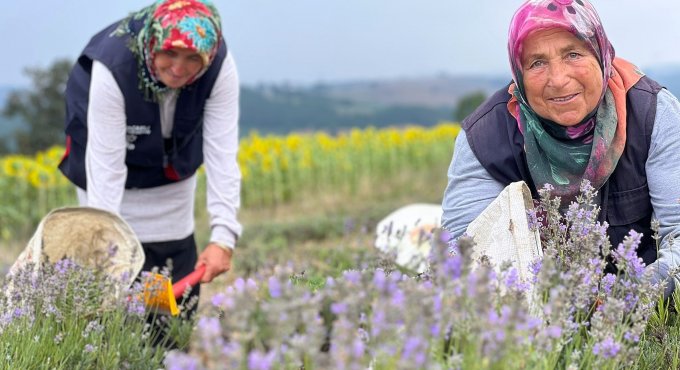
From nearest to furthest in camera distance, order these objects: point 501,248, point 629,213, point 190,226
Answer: point 501,248, point 629,213, point 190,226

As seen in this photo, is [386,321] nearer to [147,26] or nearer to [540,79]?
[540,79]

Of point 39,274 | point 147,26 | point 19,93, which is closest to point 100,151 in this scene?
point 147,26

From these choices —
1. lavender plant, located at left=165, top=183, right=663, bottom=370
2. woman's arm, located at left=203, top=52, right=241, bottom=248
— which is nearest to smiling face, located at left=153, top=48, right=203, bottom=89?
woman's arm, located at left=203, top=52, right=241, bottom=248

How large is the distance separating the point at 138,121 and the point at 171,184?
63 centimetres

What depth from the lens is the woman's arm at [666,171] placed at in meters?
2.88

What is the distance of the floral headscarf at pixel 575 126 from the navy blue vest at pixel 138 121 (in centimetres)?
158

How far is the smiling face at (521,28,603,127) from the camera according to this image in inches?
111

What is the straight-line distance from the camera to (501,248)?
2.58 meters

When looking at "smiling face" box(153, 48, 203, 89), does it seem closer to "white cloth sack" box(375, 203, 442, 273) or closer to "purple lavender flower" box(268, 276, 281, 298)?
"white cloth sack" box(375, 203, 442, 273)

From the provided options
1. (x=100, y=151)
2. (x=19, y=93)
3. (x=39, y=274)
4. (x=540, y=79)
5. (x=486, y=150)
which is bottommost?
(x=19, y=93)

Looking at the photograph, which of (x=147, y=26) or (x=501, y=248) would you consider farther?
(x=147, y=26)

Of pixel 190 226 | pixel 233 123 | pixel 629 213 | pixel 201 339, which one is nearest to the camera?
pixel 201 339

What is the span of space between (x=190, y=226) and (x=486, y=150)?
2185 millimetres

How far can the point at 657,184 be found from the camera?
2.92m
